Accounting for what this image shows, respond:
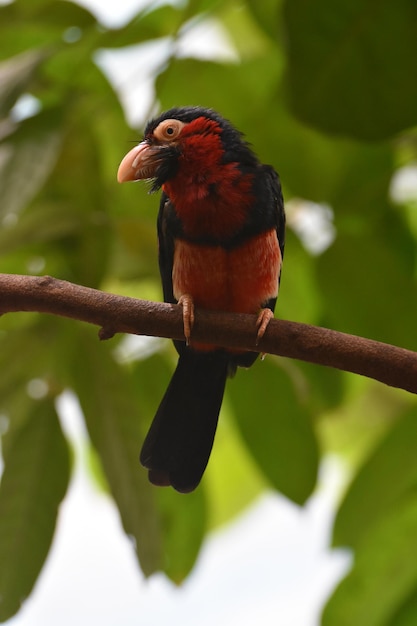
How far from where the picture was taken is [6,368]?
1.97m

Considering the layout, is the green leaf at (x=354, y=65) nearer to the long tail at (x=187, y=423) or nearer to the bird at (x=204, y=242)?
the bird at (x=204, y=242)

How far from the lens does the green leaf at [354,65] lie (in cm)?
212

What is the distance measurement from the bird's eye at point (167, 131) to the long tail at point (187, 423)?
1.75ft

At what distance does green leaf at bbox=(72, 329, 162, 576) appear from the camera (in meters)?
1.90

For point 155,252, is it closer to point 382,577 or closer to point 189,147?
point 189,147

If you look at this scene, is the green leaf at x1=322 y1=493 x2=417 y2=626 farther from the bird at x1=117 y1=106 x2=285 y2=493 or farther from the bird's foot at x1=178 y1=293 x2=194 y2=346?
the bird's foot at x1=178 y1=293 x2=194 y2=346

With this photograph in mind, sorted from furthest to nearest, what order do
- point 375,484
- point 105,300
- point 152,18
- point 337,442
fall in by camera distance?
point 337,442 < point 152,18 < point 375,484 < point 105,300

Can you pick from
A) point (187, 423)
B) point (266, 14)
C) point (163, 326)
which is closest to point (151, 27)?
point (266, 14)

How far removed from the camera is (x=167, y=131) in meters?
2.13

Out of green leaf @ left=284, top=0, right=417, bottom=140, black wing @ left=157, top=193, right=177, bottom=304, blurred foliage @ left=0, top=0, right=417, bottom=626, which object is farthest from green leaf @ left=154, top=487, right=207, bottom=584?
green leaf @ left=284, top=0, right=417, bottom=140

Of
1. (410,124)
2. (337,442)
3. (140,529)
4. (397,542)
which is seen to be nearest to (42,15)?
(410,124)

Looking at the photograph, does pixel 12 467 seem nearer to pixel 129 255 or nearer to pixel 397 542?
pixel 129 255

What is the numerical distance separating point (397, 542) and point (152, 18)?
5.31 ft

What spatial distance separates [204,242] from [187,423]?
0.45m
